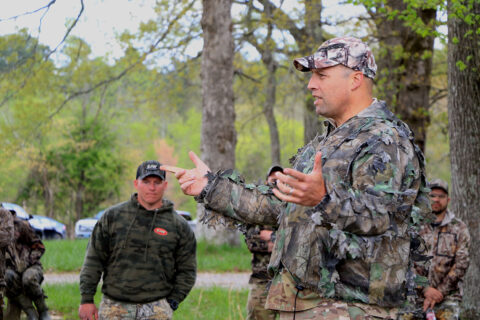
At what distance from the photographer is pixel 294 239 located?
341 cm

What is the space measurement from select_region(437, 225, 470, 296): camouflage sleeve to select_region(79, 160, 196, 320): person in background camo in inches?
117

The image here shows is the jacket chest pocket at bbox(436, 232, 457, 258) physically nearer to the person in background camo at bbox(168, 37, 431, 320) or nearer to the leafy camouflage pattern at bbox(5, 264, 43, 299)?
the person in background camo at bbox(168, 37, 431, 320)

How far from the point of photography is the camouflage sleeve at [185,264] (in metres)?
6.56

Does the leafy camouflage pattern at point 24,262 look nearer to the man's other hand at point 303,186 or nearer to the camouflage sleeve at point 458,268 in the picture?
the camouflage sleeve at point 458,268

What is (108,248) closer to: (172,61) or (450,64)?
(450,64)

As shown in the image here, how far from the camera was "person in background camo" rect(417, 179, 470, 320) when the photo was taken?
7691 millimetres

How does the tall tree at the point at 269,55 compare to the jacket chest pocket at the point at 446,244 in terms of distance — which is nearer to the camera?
the jacket chest pocket at the point at 446,244

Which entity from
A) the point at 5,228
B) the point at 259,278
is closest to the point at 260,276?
the point at 259,278

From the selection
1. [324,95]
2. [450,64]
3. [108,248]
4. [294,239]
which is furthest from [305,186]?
[450,64]

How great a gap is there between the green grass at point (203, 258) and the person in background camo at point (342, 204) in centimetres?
1279

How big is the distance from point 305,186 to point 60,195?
41.7 metres

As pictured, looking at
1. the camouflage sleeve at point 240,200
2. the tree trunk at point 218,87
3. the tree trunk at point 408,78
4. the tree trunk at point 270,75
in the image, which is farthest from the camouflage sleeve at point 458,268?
the tree trunk at point 270,75

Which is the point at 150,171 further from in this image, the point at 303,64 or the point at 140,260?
the point at 303,64

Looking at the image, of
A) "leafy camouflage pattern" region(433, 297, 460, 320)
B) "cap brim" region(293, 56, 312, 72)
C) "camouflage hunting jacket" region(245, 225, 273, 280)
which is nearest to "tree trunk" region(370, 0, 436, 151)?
"leafy camouflage pattern" region(433, 297, 460, 320)
